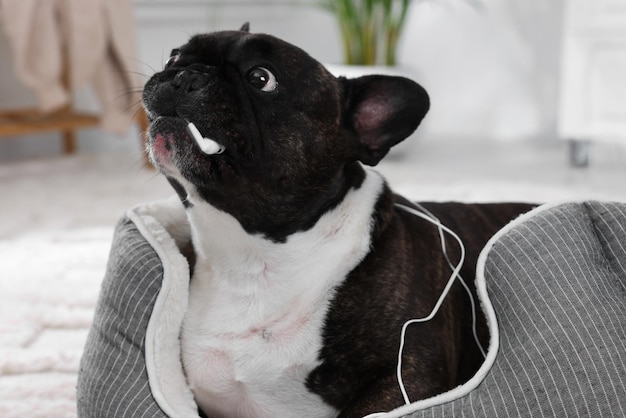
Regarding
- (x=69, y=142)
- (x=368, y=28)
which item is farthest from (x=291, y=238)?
(x=69, y=142)

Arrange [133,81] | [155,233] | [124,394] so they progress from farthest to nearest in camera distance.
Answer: [133,81], [155,233], [124,394]

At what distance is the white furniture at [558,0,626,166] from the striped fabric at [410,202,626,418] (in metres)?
1.92

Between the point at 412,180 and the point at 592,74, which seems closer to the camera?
the point at 412,180

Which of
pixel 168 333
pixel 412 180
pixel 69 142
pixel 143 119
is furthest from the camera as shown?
pixel 69 142

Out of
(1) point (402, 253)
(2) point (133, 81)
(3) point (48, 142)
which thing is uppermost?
(1) point (402, 253)

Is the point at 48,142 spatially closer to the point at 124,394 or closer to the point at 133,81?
the point at 133,81

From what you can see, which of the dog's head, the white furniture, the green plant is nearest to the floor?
the white furniture

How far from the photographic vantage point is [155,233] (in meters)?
1.10

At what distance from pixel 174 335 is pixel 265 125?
268 millimetres

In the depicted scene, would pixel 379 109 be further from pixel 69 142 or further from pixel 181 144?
pixel 69 142

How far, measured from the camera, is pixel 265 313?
3.24ft

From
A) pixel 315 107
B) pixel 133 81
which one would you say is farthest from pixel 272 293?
pixel 133 81

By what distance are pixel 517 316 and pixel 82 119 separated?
236cm

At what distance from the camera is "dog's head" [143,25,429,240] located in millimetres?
917
